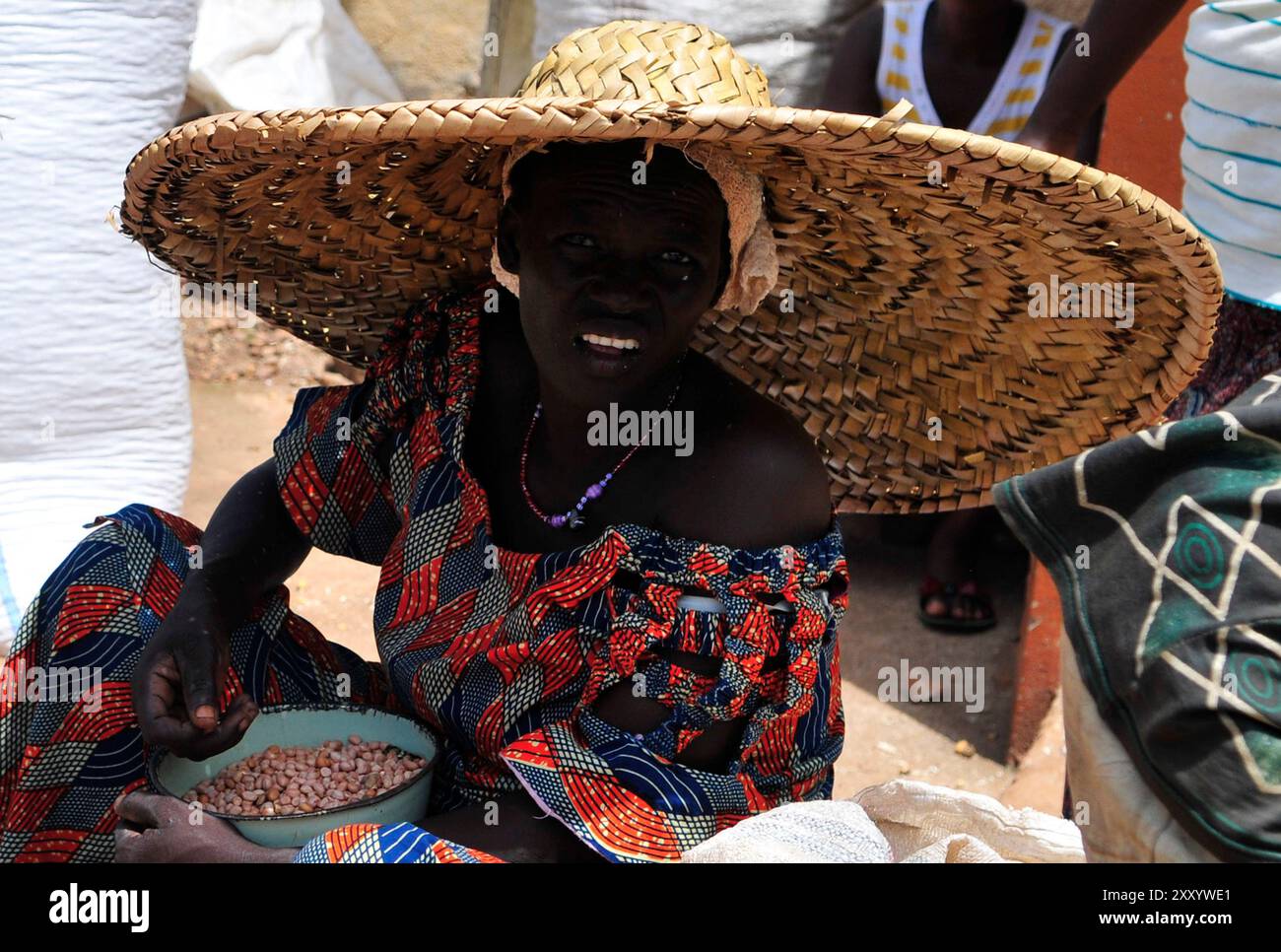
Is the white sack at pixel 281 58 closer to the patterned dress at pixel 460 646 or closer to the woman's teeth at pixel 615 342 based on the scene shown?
the patterned dress at pixel 460 646

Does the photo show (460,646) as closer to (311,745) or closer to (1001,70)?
(311,745)

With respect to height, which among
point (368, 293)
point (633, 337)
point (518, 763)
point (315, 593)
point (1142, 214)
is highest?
point (1142, 214)

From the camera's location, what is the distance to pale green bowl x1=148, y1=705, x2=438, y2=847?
163cm

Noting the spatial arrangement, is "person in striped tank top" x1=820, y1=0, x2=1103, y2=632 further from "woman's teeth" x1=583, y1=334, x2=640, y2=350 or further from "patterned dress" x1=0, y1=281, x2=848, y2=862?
"woman's teeth" x1=583, y1=334, x2=640, y2=350

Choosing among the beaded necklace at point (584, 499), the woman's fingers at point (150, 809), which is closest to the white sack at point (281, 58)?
the beaded necklace at point (584, 499)

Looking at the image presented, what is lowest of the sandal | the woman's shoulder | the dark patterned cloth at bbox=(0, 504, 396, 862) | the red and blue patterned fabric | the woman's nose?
the sandal

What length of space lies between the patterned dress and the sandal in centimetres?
196

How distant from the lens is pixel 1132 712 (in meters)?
1.15

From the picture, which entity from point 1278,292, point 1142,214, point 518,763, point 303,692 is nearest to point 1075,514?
point 1142,214

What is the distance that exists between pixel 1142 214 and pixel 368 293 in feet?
3.85

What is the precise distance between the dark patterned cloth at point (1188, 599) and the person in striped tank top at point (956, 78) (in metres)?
2.57

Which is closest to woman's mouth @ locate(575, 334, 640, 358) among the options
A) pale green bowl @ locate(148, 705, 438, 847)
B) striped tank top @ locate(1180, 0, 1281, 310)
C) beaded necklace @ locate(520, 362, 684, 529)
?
beaded necklace @ locate(520, 362, 684, 529)

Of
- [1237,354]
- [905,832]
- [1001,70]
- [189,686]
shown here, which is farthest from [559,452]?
[1001,70]
